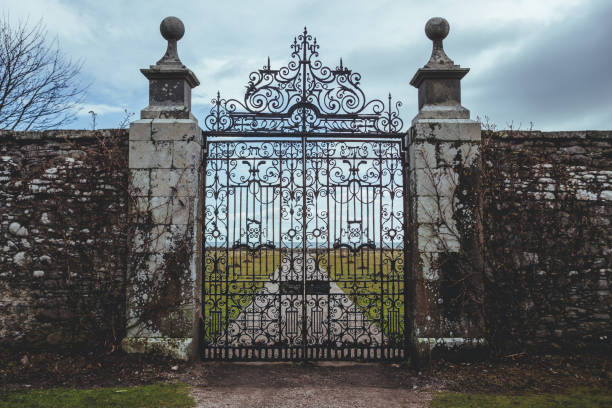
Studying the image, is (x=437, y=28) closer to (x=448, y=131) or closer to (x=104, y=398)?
(x=448, y=131)

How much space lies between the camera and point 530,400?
14.1 feet

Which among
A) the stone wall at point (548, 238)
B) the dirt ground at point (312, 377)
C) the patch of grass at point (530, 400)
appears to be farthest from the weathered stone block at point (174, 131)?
the patch of grass at point (530, 400)

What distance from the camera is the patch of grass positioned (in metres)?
4.17

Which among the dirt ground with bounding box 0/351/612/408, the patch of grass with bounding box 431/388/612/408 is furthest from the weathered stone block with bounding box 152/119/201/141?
the patch of grass with bounding box 431/388/612/408

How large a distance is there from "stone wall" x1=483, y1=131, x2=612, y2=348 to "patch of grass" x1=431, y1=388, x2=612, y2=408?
39.1 inches

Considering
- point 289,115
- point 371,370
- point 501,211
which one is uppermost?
point 289,115

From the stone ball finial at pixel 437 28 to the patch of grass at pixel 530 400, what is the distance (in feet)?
15.1

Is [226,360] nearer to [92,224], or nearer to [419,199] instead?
[92,224]

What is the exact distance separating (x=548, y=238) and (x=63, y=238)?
6515 mm

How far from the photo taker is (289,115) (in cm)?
576

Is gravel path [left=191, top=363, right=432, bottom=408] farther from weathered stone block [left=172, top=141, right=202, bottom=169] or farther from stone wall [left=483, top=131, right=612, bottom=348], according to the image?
weathered stone block [left=172, top=141, right=202, bottom=169]

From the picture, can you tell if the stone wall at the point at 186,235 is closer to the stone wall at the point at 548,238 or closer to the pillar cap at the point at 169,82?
the stone wall at the point at 548,238

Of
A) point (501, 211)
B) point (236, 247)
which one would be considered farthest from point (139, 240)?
point (501, 211)

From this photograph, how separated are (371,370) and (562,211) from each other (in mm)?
3344
